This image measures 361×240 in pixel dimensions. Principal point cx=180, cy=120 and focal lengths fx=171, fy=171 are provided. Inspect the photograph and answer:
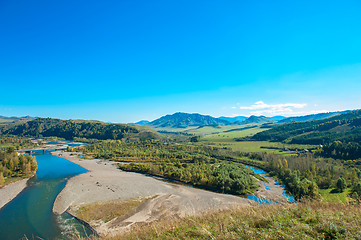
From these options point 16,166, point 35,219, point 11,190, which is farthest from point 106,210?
point 16,166

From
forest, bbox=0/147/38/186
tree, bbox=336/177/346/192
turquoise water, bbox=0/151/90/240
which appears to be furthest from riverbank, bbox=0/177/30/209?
tree, bbox=336/177/346/192

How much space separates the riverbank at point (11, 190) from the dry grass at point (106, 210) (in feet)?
62.7

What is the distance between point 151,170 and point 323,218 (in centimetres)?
6707

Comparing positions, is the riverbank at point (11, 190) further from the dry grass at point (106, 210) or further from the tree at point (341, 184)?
the tree at point (341, 184)

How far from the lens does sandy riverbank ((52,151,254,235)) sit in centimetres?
3413

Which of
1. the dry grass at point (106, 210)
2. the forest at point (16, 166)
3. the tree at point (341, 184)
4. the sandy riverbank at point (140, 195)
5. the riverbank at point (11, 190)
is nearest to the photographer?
the dry grass at point (106, 210)

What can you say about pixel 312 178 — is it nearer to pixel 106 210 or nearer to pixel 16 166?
pixel 106 210

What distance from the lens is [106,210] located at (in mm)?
36031

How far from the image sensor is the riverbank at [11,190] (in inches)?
1582

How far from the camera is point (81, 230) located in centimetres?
2945

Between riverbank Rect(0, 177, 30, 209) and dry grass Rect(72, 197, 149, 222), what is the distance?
19118 millimetres

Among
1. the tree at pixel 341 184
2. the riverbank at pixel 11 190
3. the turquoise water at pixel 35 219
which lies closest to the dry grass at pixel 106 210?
the turquoise water at pixel 35 219

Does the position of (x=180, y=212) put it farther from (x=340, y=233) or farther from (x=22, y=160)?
(x=22, y=160)

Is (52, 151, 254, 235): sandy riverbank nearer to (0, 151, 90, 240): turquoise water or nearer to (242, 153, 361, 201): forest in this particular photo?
(0, 151, 90, 240): turquoise water
